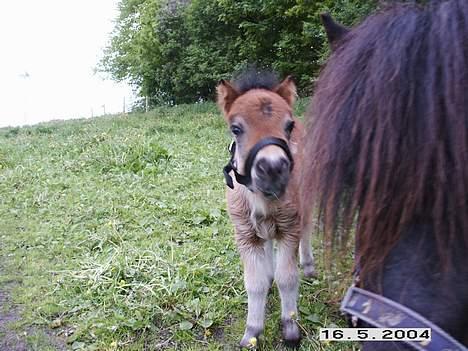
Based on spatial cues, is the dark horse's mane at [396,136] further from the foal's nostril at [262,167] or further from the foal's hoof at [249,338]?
the foal's hoof at [249,338]

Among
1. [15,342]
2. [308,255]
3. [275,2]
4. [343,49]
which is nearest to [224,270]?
[308,255]

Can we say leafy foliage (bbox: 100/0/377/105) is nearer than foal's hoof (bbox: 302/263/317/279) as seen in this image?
No

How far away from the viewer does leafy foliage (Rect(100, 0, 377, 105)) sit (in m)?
11.1

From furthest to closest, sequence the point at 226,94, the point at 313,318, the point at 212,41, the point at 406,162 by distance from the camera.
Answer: the point at 212,41 → the point at 313,318 → the point at 226,94 → the point at 406,162

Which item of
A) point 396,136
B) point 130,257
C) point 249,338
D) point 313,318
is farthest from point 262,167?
point 130,257

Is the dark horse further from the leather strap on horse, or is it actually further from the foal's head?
the foal's head

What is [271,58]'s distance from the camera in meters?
12.7

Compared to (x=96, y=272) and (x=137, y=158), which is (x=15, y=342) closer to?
(x=96, y=272)

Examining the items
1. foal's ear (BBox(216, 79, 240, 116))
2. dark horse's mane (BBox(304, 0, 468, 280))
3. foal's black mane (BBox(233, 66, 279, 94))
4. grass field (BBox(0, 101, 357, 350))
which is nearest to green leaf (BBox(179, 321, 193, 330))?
grass field (BBox(0, 101, 357, 350))

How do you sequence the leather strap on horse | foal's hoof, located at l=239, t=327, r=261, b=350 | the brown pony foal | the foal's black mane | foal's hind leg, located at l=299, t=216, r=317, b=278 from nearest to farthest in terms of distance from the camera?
the leather strap on horse → the brown pony foal → foal's hoof, located at l=239, t=327, r=261, b=350 → the foal's black mane → foal's hind leg, located at l=299, t=216, r=317, b=278

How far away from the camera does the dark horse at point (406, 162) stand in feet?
A: 2.80

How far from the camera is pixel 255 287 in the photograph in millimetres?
2654

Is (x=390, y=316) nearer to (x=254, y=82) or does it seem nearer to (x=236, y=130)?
(x=236, y=130)

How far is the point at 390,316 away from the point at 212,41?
1431 cm
